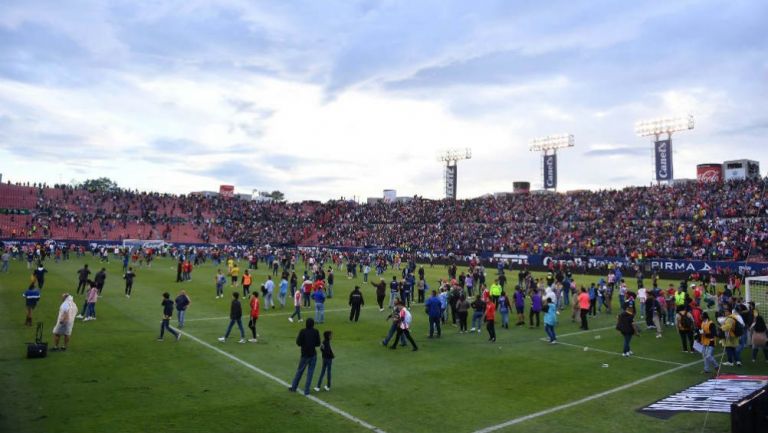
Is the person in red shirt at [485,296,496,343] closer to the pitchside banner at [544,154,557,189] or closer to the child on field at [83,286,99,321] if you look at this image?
the child on field at [83,286,99,321]

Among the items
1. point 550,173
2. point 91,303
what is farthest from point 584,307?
point 550,173

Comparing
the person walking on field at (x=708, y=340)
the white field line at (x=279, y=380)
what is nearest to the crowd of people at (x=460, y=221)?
the person walking on field at (x=708, y=340)

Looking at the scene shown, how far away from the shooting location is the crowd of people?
49.5 m

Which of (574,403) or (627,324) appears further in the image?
(627,324)

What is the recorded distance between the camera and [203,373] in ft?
44.2

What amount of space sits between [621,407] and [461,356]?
5.46 meters

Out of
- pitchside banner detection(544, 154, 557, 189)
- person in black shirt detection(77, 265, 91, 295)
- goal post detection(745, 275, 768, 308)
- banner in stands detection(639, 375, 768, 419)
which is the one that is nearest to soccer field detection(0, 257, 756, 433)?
banner in stands detection(639, 375, 768, 419)

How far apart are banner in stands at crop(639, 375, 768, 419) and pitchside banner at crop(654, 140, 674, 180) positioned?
6250cm

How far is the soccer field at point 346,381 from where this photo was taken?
10.2 m

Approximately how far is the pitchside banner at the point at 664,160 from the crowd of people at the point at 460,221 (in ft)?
31.6

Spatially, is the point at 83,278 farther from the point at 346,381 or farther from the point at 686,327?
the point at 686,327

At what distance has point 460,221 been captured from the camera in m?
74.8

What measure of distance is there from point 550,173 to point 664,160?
1788 cm

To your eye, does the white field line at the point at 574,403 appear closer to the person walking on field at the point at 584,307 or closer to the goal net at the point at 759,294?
the person walking on field at the point at 584,307
